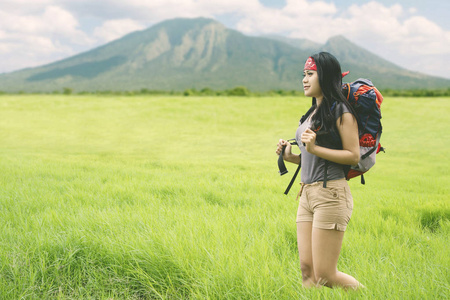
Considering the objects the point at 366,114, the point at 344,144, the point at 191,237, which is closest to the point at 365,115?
the point at 366,114

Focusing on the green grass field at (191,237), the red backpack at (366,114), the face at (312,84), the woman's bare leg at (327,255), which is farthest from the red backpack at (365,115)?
the green grass field at (191,237)

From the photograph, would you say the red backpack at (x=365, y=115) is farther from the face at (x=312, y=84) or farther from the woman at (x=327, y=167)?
the face at (x=312, y=84)

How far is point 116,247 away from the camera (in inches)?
137

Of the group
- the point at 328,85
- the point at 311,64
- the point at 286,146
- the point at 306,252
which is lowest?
the point at 306,252

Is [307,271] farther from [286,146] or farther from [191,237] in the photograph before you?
[191,237]

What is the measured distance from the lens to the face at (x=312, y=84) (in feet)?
8.79

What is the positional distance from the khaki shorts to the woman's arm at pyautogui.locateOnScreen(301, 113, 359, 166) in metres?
0.21

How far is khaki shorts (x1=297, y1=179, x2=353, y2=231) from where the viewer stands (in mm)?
2549

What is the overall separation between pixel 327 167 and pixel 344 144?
8.8 inches

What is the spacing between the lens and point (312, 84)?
8.84 ft

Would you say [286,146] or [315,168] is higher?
[286,146]

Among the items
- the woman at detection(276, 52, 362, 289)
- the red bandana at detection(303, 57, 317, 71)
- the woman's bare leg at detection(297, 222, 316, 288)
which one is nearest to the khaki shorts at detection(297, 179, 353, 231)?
the woman at detection(276, 52, 362, 289)

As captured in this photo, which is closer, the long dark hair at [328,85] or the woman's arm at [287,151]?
the long dark hair at [328,85]

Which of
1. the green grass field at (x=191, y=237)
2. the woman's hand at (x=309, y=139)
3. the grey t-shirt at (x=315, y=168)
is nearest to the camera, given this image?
the woman's hand at (x=309, y=139)
